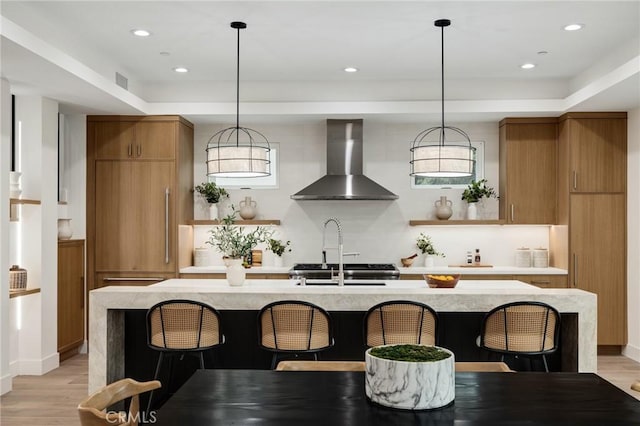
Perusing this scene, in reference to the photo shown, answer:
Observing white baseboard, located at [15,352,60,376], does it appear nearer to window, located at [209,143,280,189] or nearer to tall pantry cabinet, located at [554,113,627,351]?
window, located at [209,143,280,189]

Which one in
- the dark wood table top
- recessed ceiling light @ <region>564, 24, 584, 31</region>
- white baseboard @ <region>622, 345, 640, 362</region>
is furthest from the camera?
white baseboard @ <region>622, 345, 640, 362</region>

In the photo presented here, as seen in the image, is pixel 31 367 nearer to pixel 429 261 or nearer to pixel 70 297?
pixel 70 297

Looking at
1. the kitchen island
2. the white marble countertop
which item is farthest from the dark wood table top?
the white marble countertop

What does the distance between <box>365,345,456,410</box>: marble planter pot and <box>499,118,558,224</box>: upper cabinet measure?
4830mm

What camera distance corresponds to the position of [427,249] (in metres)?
6.54

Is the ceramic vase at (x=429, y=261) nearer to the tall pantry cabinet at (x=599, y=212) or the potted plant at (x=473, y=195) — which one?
→ the potted plant at (x=473, y=195)

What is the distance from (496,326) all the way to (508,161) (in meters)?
3.29

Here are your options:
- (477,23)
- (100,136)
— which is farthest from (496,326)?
(100,136)

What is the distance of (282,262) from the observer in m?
6.64

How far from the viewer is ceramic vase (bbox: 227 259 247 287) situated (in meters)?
4.04

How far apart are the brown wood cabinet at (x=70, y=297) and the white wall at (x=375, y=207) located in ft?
4.47

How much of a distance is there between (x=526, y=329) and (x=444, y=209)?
3178 mm

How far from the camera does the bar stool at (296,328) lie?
11.5 feet

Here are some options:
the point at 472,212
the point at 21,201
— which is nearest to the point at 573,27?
the point at 472,212
